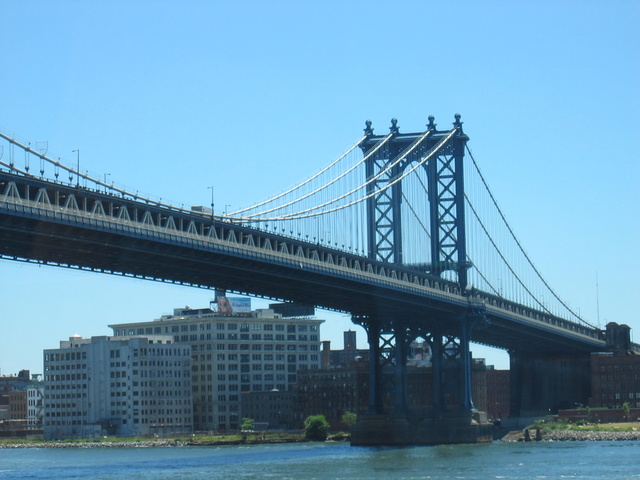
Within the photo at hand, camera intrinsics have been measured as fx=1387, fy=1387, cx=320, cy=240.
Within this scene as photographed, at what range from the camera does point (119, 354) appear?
5866 inches

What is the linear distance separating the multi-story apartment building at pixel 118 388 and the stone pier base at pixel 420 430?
5084cm

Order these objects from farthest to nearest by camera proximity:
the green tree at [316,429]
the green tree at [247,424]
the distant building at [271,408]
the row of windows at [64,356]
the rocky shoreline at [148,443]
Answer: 1. the distant building at [271,408]
2. the row of windows at [64,356]
3. the green tree at [247,424]
4. the green tree at [316,429]
5. the rocky shoreline at [148,443]

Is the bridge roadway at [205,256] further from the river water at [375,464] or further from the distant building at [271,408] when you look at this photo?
the distant building at [271,408]

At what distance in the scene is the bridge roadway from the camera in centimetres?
5847

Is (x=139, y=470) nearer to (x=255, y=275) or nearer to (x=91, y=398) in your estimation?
(x=255, y=275)

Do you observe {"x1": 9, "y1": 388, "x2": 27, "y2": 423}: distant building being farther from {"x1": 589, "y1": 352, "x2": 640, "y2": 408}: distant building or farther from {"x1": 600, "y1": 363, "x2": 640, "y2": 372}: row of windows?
{"x1": 600, "y1": 363, "x2": 640, "y2": 372}: row of windows

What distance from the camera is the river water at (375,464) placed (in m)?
64.3

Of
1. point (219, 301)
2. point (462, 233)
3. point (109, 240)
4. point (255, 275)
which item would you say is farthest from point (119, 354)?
point (109, 240)

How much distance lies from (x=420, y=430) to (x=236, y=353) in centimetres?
6420

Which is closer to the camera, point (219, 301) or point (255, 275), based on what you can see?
point (255, 275)

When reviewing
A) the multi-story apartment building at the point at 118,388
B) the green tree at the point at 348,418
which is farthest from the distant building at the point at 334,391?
the multi-story apartment building at the point at 118,388

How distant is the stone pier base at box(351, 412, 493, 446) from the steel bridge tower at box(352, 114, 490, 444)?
0.23ft

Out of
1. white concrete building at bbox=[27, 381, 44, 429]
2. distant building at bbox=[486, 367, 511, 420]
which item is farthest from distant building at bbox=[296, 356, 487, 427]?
white concrete building at bbox=[27, 381, 44, 429]

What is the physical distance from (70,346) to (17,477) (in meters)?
88.5
